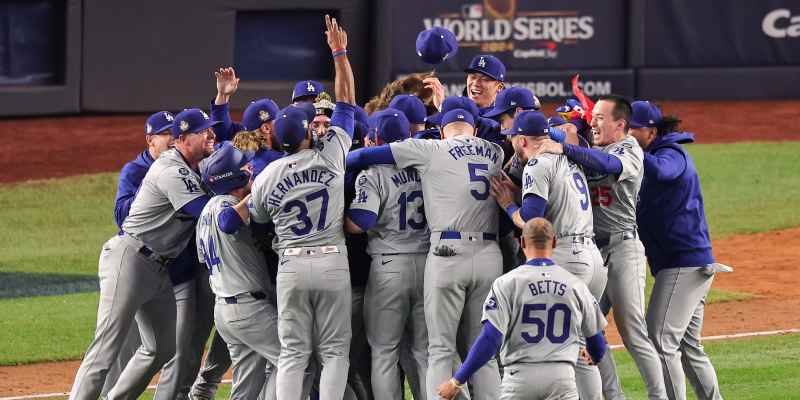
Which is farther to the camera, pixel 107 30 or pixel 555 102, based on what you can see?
pixel 555 102

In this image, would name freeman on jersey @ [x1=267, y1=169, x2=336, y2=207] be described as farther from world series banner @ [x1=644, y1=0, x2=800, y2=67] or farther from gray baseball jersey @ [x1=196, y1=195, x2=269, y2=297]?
world series banner @ [x1=644, y1=0, x2=800, y2=67]

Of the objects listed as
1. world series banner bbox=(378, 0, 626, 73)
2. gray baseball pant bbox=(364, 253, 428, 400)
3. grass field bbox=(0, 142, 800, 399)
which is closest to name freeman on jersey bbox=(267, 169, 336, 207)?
gray baseball pant bbox=(364, 253, 428, 400)

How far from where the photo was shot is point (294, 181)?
6754 millimetres

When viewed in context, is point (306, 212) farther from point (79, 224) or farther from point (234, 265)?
point (79, 224)

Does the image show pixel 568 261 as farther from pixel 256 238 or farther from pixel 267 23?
pixel 267 23

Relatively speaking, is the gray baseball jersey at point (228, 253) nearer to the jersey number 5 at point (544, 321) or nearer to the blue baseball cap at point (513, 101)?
the blue baseball cap at point (513, 101)

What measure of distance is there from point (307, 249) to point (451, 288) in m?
0.75

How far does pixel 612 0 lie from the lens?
61.2ft

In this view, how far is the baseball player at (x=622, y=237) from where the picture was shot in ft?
24.0

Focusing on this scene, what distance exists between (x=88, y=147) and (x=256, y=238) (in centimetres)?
1168

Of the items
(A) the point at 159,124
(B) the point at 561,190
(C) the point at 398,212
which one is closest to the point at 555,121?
(B) the point at 561,190

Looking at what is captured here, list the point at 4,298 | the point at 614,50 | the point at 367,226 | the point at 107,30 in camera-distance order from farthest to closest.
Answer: the point at 614,50 < the point at 107,30 < the point at 4,298 < the point at 367,226

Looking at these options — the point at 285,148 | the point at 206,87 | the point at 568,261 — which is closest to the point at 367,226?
the point at 285,148

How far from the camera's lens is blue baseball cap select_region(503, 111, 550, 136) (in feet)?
22.5
